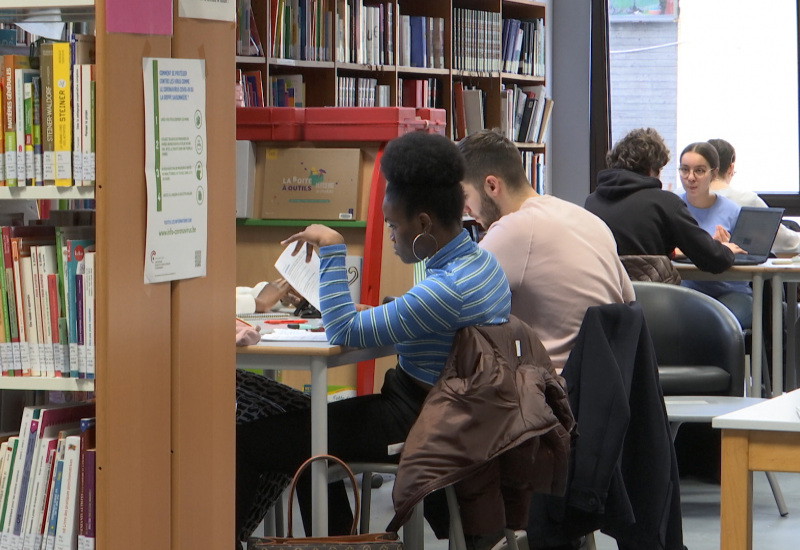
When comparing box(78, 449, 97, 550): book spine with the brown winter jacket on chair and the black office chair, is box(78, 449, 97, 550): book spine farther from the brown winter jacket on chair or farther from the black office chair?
the black office chair

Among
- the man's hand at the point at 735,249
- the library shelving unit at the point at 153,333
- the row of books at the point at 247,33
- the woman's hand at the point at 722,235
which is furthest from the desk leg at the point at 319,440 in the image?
the woman's hand at the point at 722,235

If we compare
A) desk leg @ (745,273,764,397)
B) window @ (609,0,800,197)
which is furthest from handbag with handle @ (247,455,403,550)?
window @ (609,0,800,197)

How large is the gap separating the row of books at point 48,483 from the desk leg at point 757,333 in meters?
3.66

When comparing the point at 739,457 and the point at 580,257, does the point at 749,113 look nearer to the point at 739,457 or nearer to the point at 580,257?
the point at 580,257

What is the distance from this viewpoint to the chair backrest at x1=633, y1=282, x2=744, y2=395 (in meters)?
3.90

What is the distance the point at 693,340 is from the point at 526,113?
3.38 metres

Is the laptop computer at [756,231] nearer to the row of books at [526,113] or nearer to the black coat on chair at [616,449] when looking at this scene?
the row of books at [526,113]

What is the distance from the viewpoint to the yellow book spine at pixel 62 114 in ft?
6.43

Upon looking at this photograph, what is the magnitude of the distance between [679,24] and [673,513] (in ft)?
18.8

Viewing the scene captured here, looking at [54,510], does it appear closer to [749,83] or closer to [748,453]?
[748,453]

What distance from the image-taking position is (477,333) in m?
2.41

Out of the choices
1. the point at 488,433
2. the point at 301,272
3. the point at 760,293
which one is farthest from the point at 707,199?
the point at 488,433

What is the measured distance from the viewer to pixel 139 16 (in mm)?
2002

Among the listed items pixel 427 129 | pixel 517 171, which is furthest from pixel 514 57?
pixel 517 171
